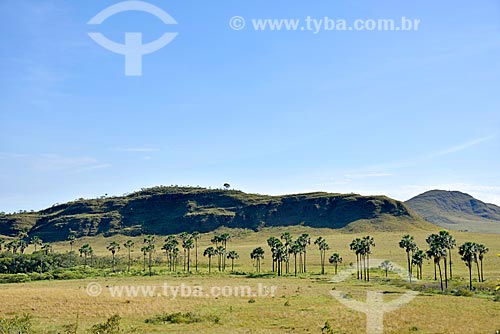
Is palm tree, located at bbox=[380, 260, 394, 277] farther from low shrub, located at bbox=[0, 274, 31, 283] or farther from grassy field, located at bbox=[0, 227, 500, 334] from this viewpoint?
low shrub, located at bbox=[0, 274, 31, 283]

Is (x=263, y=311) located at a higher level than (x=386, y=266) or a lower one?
higher

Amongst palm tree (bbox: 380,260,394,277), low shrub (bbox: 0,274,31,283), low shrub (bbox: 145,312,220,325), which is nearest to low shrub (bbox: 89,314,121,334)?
low shrub (bbox: 145,312,220,325)

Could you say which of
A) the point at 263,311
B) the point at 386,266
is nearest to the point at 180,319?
the point at 263,311

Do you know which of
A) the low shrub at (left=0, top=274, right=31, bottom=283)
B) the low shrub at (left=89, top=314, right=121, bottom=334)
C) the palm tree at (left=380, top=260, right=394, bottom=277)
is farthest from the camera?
the palm tree at (left=380, top=260, right=394, bottom=277)

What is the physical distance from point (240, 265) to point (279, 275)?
3560 cm

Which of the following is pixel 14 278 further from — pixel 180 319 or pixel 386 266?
pixel 386 266

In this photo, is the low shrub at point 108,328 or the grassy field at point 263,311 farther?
the grassy field at point 263,311

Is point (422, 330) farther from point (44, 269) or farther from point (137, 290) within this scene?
point (44, 269)

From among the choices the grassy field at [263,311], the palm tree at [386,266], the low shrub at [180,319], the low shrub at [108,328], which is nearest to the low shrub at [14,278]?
the grassy field at [263,311]

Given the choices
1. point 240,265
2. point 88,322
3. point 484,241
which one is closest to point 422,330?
point 88,322

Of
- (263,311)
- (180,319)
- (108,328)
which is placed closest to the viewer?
(108,328)

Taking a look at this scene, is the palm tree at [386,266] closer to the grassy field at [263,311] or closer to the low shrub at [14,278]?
the grassy field at [263,311]

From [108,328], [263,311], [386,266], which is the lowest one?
[386,266]

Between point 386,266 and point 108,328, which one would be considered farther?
point 386,266
